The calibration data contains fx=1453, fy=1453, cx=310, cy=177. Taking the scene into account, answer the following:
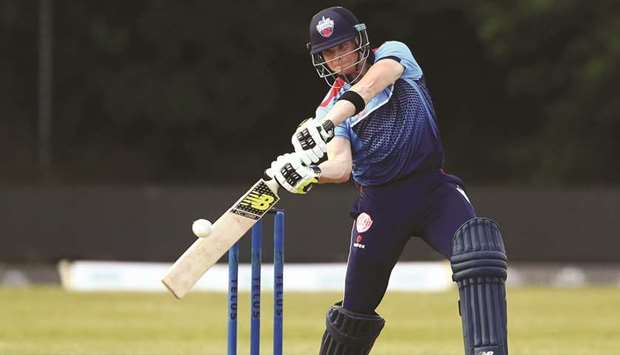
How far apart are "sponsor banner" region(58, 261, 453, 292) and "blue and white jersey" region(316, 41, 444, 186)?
991 centimetres

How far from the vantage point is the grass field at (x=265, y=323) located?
8.87 metres

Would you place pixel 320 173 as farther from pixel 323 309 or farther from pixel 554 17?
pixel 554 17

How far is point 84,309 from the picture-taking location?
40.4 feet

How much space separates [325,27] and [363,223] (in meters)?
0.69

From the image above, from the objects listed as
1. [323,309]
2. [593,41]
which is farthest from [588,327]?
[593,41]

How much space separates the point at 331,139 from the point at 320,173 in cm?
13

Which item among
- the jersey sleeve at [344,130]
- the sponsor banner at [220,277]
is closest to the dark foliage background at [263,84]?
the sponsor banner at [220,277]

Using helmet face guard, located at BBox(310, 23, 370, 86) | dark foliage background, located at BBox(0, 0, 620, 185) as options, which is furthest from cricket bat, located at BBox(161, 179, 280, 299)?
dark foliage background, located at BBox(0, 0, 620, 185)

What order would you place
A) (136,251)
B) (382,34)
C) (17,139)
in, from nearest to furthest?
(136,251) < (17,139) < (382,34)

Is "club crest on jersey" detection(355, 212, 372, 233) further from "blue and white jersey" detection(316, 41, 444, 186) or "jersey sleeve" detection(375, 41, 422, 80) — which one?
"jersey sleeve" detection(375, 41, 422, 80)

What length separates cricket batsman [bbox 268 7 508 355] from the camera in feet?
15.7

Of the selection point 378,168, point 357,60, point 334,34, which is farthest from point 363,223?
point 334,34

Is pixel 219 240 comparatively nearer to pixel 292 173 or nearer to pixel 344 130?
pixel 292 173

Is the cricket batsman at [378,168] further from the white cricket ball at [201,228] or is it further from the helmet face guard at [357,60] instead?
the white cricket ball at [201,228]
